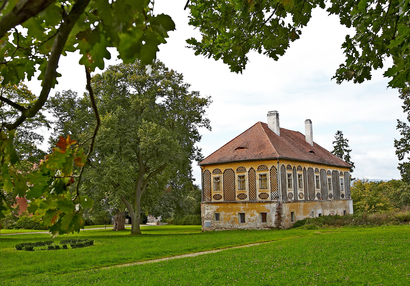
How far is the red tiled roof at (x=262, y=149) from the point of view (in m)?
30.3

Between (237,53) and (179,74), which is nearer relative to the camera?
(237,53)

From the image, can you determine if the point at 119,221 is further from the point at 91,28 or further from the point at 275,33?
the point at 91,28

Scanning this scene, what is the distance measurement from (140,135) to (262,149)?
10839 millimetres

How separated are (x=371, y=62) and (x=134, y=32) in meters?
5.29

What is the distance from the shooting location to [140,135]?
86.1 ft

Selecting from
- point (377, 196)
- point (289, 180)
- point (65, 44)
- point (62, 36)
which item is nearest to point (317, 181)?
point (289, 180)

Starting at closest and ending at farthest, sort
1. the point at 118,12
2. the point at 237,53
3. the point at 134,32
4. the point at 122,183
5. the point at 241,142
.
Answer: the point at 118,12 → the point at 134,32 → the point at 237,53 → the point at 122,183 → the point at 241,142

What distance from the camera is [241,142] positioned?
32.9 metres

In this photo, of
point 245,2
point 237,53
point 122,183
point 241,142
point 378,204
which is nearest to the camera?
point 245,2

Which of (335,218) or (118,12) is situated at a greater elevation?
(118,12)

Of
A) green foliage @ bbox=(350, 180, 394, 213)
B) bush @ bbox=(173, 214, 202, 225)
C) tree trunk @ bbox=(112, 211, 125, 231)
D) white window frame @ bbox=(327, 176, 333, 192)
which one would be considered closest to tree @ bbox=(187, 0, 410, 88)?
white window frame @ bbox=(327, 176, 333, 192)

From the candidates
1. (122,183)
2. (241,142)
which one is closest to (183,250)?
(122,183)

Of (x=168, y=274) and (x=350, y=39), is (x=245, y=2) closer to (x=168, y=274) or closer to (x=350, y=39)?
Answer: (x=350, y=39)

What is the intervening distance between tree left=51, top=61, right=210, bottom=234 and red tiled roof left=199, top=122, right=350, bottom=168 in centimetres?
270
